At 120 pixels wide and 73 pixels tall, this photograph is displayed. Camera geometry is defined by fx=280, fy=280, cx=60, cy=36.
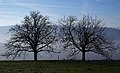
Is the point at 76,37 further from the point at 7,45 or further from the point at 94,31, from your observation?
the point at 7,45

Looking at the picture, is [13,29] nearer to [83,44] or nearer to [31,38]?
[31,38]

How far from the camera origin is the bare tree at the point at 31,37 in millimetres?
50062

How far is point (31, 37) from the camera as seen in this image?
2004 inches

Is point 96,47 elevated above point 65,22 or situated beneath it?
situated beneath

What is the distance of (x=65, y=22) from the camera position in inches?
2042

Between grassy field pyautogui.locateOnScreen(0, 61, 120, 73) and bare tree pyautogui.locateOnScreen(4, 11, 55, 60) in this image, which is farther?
bare tree pyautogui.locateOnScreen(4, 11, 55, 60)

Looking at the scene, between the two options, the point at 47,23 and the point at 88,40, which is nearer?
the point at 88,40

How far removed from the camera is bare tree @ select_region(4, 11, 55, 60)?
164ft

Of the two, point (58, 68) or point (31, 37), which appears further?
point (31, 37)

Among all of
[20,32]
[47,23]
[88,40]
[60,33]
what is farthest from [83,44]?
[20,32]

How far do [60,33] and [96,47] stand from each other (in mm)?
6967

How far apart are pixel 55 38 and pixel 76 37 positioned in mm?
4326

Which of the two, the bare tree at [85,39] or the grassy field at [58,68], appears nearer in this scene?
the grassy field at [58,68]

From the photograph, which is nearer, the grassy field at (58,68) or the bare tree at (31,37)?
the grassy field at (58,68)
